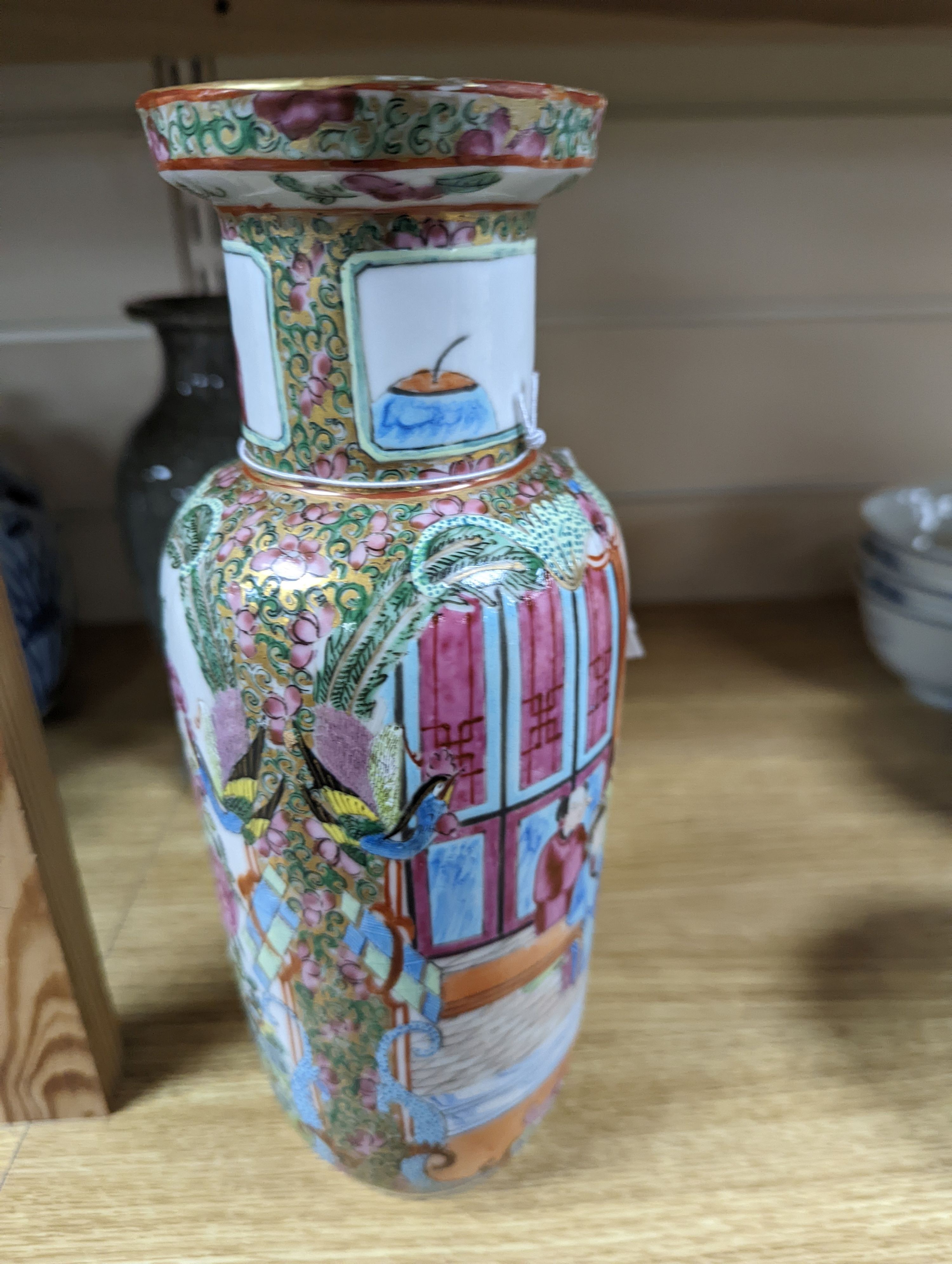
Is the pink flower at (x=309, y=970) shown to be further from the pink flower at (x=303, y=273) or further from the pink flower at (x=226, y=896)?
the pink flower at (x=303, y=273)

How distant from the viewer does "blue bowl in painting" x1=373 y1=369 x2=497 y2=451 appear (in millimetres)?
373

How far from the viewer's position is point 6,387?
0.94m

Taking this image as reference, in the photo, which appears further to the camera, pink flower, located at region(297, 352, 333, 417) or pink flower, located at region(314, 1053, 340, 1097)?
pink flower, located at region(314, 1053, 340, 1097)

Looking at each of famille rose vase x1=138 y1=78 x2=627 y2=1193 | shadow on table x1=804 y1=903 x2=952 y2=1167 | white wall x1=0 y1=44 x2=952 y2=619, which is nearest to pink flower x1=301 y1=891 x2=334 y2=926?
famille rose vase x1=138 y1=78 x2=627 y2=1193

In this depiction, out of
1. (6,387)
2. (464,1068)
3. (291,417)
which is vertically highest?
(291,417)

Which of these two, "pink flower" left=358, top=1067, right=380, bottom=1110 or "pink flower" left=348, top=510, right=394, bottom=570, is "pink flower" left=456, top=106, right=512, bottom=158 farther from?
"pink flower" left=358, top=1067, right=380, bottom=1110

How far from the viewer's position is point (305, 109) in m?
0.31

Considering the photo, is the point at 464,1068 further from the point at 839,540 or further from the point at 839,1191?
the point at 839,540

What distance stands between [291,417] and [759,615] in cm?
80

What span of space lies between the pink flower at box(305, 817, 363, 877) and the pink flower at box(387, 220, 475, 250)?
0.24m

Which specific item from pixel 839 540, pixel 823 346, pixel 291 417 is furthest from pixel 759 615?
pixel 291 417

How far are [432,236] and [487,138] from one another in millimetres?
42

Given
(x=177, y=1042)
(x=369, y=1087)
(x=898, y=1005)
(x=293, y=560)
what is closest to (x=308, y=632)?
(x=293, y=560)

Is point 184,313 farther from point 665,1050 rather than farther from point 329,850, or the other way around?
point 665,1050
